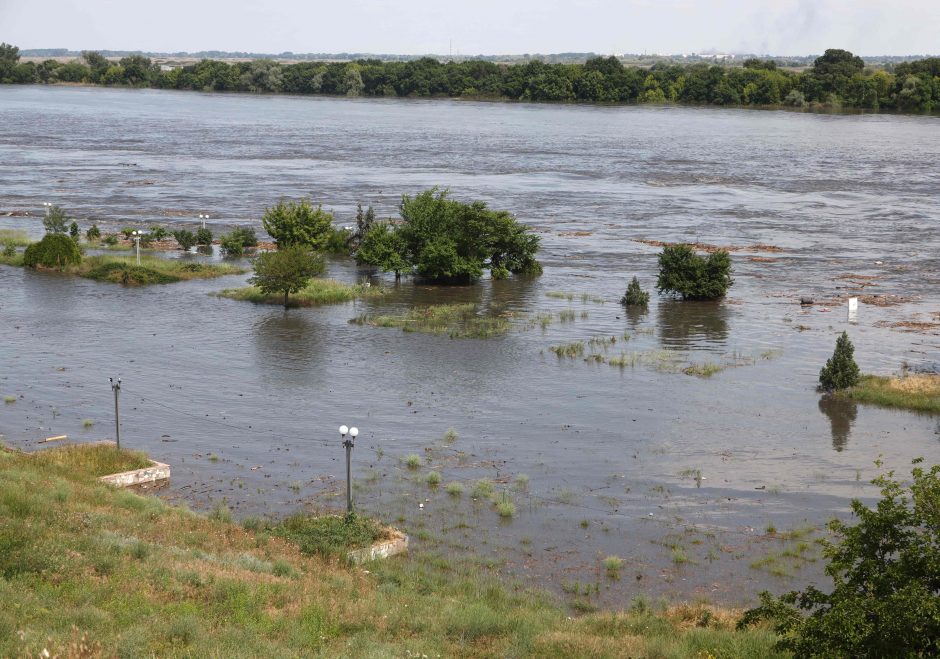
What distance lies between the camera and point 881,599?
1390 cm

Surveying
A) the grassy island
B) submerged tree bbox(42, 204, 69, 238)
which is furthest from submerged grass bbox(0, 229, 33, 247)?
the grassy island

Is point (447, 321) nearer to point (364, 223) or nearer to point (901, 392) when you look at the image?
point (364, 223)

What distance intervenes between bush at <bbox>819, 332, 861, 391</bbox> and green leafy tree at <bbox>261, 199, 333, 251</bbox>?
28.7 m

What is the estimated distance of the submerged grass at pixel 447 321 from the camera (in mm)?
42312

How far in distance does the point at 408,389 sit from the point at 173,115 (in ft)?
450

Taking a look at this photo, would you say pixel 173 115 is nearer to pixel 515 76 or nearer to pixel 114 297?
pixel 515 76

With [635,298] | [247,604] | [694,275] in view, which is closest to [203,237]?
[635,298]

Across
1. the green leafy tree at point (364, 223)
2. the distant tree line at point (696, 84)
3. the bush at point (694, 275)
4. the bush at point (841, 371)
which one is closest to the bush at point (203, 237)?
the green leafy tree at point (364, 223)

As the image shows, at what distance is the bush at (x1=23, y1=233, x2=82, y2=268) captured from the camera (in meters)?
52.8

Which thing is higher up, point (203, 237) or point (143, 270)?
point (203, 237)

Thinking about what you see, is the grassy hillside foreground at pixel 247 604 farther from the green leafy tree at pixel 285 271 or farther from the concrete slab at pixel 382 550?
the green leafy tree at pixel 285 271

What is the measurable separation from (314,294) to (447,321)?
6.70 metres

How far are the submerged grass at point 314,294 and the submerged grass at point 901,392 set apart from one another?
70.8 ft

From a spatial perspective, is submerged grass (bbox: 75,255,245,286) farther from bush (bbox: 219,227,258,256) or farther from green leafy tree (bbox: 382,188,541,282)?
green leafy tree (bbox: 382,188,541,282)
